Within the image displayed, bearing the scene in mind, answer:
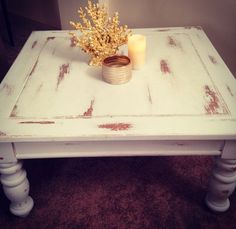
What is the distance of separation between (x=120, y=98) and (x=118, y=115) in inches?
3.6

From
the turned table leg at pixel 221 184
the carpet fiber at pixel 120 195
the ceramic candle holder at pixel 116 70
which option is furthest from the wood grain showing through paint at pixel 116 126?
the carpet fiber at pixel 120 195

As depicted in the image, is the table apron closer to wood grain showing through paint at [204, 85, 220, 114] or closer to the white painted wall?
wood grain showing through paint at [204, 85, 220, 114]

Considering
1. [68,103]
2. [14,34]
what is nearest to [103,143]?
[68,103]

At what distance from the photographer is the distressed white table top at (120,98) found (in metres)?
0.87

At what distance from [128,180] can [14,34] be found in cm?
176

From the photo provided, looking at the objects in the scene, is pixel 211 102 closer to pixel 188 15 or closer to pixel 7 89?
pixel 7 89

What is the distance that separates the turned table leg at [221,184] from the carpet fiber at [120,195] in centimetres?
4

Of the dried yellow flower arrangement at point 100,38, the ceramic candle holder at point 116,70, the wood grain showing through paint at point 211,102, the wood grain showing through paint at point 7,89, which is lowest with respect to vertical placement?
the wood grain showing through paint at point 7,89

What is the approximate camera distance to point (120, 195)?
1.23 metres

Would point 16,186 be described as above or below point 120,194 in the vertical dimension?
above

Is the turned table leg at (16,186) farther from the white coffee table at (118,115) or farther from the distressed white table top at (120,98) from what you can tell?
the distressed white table top at (120,98)

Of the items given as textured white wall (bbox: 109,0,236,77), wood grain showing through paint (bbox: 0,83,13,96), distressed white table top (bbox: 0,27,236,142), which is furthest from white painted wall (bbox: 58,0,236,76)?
wood grain showing through paint (bbox: 0,83,13,96)

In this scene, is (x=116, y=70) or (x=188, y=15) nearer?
(x=116, y=70)

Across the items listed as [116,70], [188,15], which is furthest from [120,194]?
[188,15]
